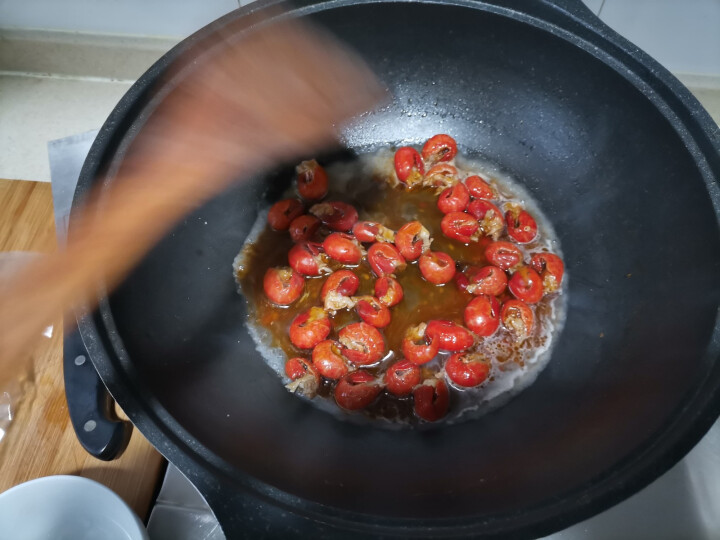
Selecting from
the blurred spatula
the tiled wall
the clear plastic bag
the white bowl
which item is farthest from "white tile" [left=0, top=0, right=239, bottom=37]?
the white bowl

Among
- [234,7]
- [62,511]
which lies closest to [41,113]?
[234,7]

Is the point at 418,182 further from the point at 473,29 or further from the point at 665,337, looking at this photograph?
the point at 665,337

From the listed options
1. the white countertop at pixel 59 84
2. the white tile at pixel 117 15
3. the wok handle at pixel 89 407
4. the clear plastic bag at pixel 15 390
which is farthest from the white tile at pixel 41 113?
the wok handle at pixel 89 407

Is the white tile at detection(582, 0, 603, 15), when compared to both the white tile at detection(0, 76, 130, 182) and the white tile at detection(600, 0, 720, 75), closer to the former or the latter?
the white tile at detection(600, 0, 720, 75)

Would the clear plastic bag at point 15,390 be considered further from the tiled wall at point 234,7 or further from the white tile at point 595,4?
the white tile at point 595,4

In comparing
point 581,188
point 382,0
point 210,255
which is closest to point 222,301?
point 210,255

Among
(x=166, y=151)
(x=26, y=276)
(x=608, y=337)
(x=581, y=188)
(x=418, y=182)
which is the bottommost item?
(x=26, y=276)
